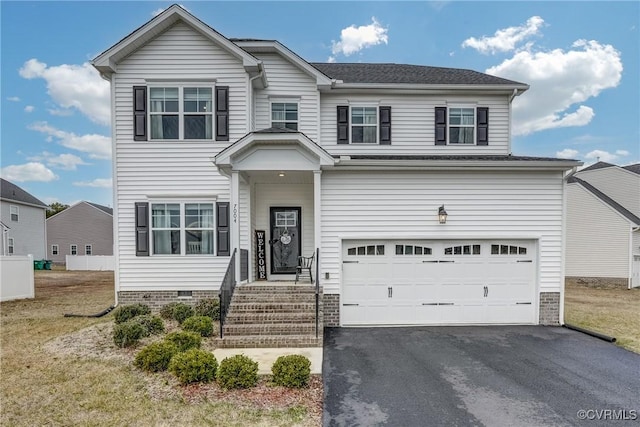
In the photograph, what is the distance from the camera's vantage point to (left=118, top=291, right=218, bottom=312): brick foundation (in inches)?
362

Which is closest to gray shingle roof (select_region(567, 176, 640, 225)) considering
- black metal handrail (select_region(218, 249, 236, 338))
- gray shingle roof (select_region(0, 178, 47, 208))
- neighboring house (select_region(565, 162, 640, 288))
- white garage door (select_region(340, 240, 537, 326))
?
neighboring house (select_region(565, 162, 640, 288))

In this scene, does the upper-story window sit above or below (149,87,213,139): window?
below

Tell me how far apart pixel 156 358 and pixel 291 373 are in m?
2.24

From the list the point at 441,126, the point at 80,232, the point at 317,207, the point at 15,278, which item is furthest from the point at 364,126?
the point at 80,232

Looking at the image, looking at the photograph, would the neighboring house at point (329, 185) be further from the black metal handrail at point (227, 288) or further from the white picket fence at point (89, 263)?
the white picket fence at point (89, 263)

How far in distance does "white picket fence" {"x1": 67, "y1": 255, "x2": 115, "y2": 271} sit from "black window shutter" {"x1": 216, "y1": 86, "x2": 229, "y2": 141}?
21.2 meters

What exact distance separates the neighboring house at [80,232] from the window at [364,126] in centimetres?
2941

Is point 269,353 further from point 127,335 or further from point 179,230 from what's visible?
point 179,230

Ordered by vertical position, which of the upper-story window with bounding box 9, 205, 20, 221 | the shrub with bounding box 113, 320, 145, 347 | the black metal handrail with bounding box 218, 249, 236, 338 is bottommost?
the shrub with bounding box 113, 320, 145, 347

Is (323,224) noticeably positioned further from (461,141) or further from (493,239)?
(461,141)

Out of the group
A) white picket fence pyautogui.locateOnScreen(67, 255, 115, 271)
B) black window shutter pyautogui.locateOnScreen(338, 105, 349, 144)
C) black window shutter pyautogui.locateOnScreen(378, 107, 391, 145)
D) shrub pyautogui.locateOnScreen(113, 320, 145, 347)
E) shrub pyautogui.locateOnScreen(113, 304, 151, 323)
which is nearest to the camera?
shrub pyautogui.locateOnScreen(113, 320, 145, 347)

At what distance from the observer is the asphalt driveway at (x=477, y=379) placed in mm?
4141

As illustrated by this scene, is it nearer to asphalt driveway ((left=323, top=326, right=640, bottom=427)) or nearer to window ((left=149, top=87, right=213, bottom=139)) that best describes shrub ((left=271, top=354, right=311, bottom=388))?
asphalt driveway ((left=323, top=326, right=640, bottom=427))

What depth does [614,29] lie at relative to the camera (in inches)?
579
